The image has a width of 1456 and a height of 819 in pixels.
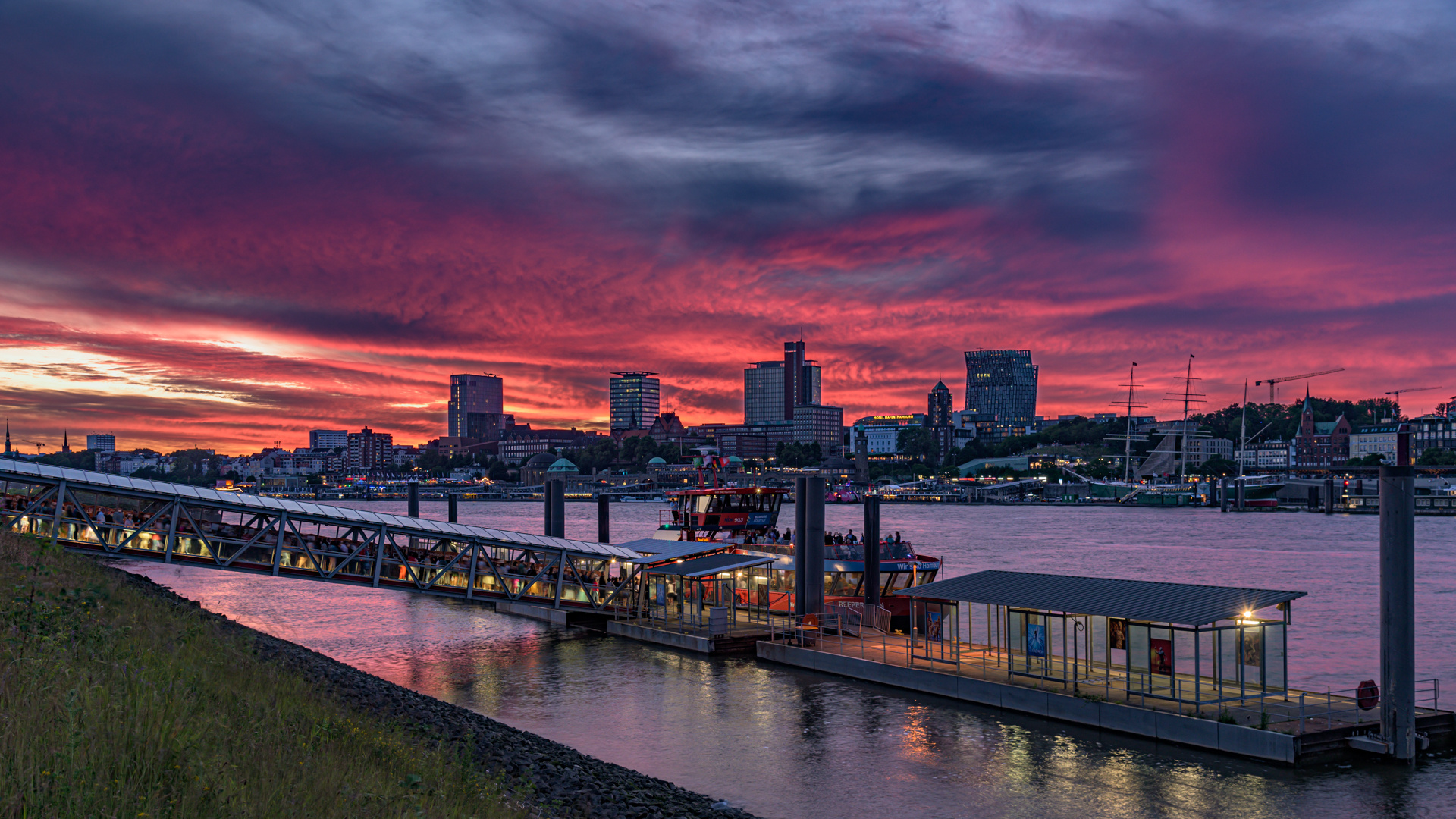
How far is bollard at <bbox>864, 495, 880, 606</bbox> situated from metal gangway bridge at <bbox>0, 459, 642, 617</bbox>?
11.8 meters

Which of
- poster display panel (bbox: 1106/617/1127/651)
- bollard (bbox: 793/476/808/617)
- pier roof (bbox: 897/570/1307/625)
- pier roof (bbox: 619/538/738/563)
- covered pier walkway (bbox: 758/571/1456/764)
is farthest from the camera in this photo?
pier roof (bbox: 619/538/738/563)

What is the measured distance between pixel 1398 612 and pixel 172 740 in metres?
25.2

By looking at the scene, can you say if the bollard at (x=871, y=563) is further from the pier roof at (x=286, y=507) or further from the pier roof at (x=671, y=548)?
the pier roof at (x=286, y=507)

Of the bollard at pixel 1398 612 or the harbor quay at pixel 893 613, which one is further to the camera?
the harbor quay at pixel 893 613

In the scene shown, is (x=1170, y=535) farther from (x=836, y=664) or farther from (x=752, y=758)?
(x=752, y=758)

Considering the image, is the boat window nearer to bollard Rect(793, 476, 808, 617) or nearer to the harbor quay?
the harbor quay

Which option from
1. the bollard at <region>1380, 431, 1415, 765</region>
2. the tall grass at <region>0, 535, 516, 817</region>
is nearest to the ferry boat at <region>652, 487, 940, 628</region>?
the bollard at <region>1380, 431, 1415, 765</region>

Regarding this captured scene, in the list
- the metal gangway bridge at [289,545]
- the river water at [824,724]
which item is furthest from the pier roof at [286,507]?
the river water at [824,724]

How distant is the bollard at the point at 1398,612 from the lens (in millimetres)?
23625

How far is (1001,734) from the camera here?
28.3 meters

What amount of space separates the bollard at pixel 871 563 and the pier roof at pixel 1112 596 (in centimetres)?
989

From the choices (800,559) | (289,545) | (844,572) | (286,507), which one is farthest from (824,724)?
(289,545)

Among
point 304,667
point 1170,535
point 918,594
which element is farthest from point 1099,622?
point 1170,535

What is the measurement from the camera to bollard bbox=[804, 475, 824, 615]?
41875 millimetres
